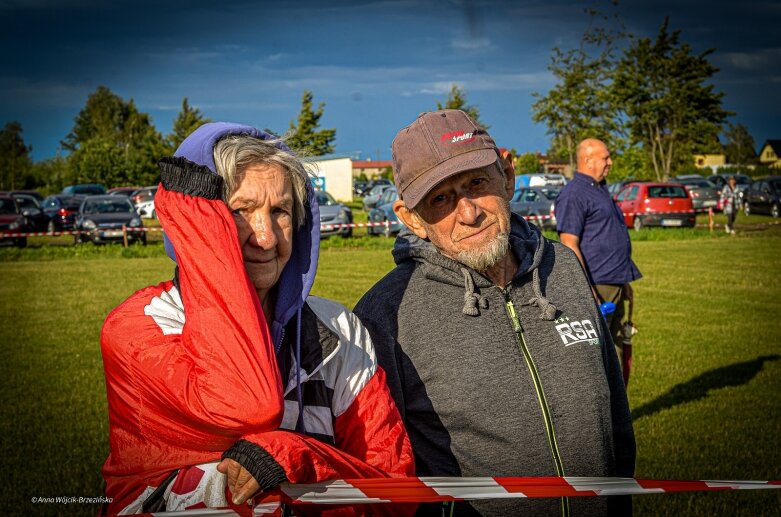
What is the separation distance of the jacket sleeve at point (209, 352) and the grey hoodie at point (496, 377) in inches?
38.4

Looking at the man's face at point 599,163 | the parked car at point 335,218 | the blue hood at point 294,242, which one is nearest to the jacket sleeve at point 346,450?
the blue hood at point 294,242

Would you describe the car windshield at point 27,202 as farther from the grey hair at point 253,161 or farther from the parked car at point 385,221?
the grey hair at point 253,161

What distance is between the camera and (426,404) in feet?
9.23

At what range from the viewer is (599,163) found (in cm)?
793

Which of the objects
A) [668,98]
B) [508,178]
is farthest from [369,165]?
[508,178]

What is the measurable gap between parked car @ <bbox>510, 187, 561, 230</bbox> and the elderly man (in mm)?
26384

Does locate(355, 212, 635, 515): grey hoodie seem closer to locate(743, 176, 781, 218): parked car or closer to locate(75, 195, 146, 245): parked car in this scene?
locate(75, 195, 146, 245): parked car

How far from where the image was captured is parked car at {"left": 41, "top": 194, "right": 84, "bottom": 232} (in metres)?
37.6

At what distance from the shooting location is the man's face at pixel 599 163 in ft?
25.9

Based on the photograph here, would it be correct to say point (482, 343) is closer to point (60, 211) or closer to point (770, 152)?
point (60, 211)

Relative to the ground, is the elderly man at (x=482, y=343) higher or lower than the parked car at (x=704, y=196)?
lower

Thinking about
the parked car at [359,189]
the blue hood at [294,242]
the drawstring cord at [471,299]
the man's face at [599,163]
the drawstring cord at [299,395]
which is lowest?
the drawstring cord at [299,395]

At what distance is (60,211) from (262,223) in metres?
39.5

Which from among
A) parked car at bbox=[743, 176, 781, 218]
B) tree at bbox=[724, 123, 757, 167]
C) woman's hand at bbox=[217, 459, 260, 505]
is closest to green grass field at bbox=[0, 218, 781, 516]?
woman's hand at bbox=[217, 459, 260, 505]
